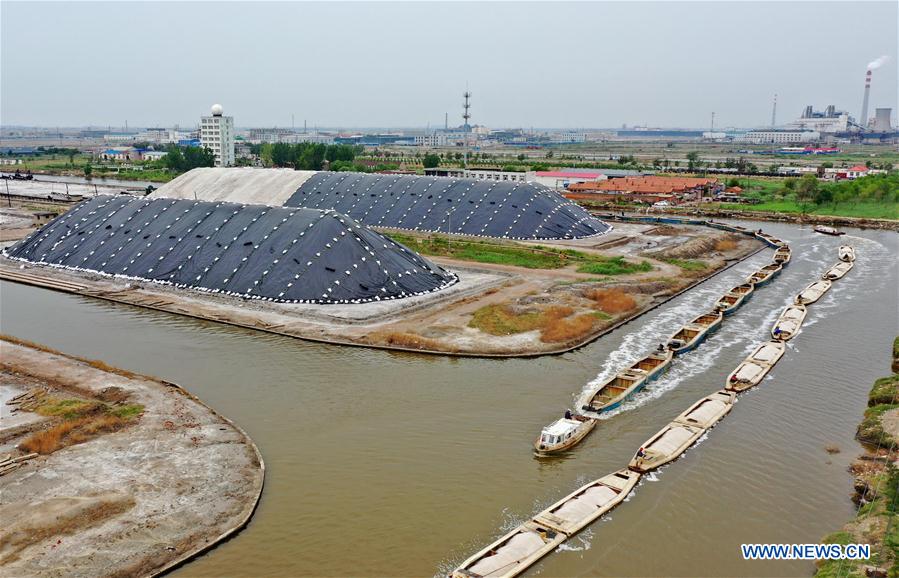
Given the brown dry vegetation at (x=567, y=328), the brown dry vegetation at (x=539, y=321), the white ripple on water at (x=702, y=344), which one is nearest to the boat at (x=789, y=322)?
the white ripple on water at (x=702, y=344)

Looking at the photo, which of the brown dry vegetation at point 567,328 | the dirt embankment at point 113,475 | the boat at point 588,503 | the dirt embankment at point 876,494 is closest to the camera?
the dirt embankment at point 876,494

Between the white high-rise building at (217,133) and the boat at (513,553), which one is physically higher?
the white high-rise building at (217,133)

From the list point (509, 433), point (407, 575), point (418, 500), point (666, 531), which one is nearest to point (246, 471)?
point (418, 500)

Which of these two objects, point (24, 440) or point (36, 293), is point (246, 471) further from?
point (36, 293)

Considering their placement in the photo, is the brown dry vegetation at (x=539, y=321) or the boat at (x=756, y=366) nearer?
the boat at (x=756, y=366)

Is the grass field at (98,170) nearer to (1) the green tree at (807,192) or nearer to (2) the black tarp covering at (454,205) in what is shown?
(2) the black tarp covering at (454,205)

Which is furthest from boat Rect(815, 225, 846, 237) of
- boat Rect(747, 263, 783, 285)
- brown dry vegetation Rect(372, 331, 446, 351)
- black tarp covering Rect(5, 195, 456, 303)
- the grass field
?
the grass field

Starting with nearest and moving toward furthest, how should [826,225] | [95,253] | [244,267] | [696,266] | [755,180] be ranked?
[244,267]
[95,253]
[696,266]
[826,225]
[755,180]
